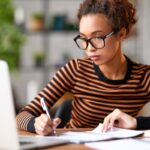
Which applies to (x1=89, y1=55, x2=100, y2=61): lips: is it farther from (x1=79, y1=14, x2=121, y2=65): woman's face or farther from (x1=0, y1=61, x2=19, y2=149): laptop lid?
(x1=0, y1=61, x2=19, y2=149): laptop lid

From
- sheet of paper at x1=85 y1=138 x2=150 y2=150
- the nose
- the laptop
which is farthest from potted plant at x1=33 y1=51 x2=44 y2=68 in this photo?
the laptop

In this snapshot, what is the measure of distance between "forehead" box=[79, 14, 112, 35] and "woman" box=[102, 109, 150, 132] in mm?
323

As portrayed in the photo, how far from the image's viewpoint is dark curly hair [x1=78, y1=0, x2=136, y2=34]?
181cm

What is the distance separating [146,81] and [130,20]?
281 millimetres

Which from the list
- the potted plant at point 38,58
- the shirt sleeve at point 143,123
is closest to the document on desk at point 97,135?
the shirt sleeve at point 143,123

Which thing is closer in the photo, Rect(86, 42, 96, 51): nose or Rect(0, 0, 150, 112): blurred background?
Rect(86, 42, 96, 51): nose

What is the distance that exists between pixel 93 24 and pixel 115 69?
12.1 inches

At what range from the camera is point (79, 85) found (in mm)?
2016

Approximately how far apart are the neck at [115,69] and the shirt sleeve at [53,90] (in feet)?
0.47

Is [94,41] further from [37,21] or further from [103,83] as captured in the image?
[37,21]

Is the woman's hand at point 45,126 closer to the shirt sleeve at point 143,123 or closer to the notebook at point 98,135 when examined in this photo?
the notebook at point 98,135

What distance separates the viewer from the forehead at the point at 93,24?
68.3 inches

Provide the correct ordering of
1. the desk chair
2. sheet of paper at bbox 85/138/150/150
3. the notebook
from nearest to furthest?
sheet of paper at bbox 85/138/150/150 → the notebook → the desk chair

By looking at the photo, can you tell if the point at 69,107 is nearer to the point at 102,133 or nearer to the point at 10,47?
the point at 102,133
